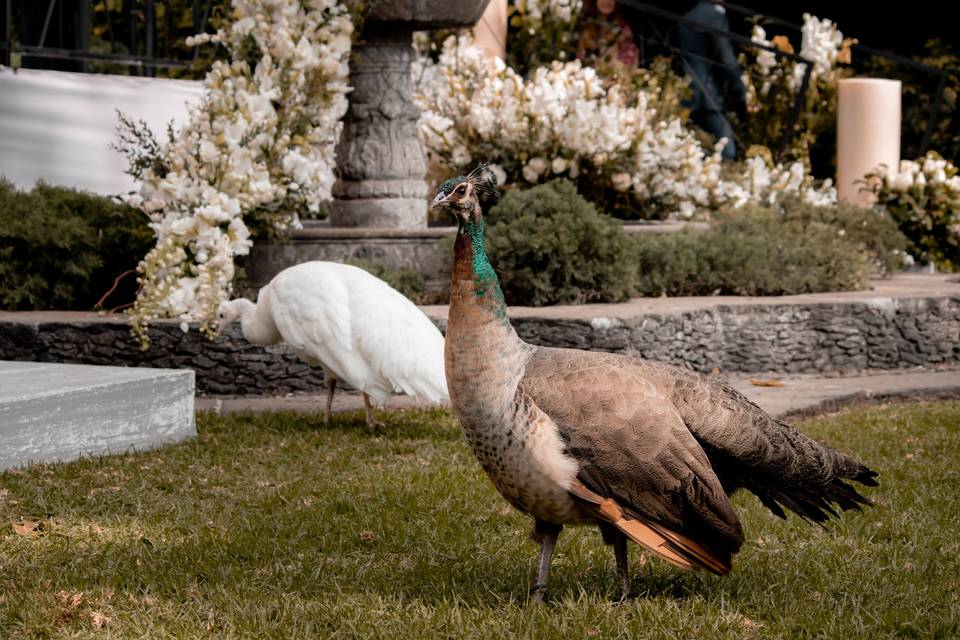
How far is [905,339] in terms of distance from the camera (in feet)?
27.9

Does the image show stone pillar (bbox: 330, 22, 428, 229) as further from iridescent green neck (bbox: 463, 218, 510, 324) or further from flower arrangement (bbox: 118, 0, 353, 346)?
iridescent green neck (bbox: 463, 218, 510, 324)

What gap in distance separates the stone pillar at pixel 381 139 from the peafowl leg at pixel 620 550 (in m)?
5.09

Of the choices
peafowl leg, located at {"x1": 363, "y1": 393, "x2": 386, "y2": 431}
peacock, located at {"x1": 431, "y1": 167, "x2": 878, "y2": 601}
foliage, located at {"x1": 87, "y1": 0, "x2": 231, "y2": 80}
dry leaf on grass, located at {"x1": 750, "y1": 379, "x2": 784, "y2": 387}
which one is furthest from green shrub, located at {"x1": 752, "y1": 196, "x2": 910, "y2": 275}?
peacock, located at {"x1": 431, "y1": 167, "x2": 878, "y2": 601}

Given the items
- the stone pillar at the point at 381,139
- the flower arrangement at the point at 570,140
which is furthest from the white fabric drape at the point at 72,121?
the flower arrangement at the point at 570,140

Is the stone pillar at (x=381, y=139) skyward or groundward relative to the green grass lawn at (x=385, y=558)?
skyward

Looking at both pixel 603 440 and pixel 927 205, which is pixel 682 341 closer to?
pixel 603 440

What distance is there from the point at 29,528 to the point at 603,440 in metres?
2.19

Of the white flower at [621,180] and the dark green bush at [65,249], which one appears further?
the white flower at [621,180]

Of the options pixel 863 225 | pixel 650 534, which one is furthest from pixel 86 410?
pixel 863 225

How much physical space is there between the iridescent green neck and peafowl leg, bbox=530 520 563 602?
0.59m

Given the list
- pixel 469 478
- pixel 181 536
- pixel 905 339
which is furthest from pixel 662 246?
pixel 181 536

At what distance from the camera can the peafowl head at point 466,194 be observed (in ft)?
12.1

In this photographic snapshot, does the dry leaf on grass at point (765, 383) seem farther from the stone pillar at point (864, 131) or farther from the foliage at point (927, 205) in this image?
the stone pillar at point (864, 131)

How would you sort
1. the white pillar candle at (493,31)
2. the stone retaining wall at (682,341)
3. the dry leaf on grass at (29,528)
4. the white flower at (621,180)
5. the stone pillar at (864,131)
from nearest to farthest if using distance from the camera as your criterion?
the dry leaf on grass at (29,528), the stone retaining wall at (682,341), the white flower at (621,180), the white pillar candle at (493,31), the stone pillar at (864,131)
